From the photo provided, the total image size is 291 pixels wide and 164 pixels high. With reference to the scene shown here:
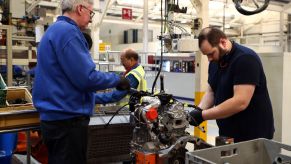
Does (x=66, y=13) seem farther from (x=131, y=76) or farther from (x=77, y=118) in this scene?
(x=131, y=76)

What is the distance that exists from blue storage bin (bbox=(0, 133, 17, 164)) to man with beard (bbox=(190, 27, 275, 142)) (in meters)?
1.93

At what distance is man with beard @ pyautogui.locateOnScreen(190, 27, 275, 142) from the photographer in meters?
1.89

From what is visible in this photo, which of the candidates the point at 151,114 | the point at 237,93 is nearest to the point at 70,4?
the point at 151,114

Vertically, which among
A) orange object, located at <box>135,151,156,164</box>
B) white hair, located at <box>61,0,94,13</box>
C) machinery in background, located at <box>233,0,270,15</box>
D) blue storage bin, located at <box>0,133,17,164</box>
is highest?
machinery in background, located at <box>233,0,270,15</box>

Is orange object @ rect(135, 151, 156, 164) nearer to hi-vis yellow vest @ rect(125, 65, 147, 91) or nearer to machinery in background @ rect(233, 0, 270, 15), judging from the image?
machinery in background @ rect(233, 0, 270, 15)

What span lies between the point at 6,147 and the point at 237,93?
2239mm

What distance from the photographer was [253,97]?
1.98 m

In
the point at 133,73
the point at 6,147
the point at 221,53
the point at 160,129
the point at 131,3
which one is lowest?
the point at 6,147

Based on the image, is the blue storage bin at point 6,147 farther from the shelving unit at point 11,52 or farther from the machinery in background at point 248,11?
the machinery in background at point 248,11

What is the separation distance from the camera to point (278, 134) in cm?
367

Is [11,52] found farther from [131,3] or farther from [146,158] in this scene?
[131,3]

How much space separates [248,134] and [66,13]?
1.34 m

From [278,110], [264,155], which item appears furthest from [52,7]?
[264,155]

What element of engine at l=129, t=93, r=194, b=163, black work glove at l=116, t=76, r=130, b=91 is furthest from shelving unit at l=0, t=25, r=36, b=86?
engine at l=129, t=93, r=194, b=163
